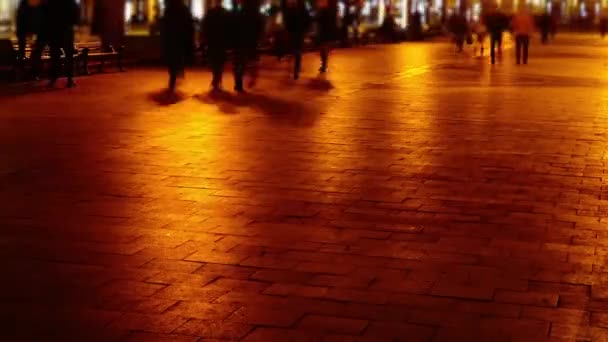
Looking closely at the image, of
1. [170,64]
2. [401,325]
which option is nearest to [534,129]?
[170,64]

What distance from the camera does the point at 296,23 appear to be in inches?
820

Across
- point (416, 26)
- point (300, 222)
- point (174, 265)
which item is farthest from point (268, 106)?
point (416, 26)

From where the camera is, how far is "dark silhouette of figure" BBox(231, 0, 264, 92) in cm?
1692

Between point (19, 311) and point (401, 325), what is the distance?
1775mm

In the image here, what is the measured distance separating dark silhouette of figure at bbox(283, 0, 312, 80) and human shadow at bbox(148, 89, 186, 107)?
4297 mm

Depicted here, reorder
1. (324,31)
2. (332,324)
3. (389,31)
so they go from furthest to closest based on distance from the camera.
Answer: (389,31), (324,31), (332,324)

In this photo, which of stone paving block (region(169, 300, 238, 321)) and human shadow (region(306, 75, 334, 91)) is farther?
human shadow (region(306, 75, 334, 91))

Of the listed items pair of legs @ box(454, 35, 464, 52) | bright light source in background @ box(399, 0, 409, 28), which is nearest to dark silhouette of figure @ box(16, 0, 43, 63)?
pair of legs @ box(454, 35, 464, 52)

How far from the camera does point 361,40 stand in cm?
3838

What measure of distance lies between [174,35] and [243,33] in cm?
109

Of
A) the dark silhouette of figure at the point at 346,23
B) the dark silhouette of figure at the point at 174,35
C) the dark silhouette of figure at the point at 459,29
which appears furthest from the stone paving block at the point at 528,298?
the dark silhouette of figure at the point at 346,23

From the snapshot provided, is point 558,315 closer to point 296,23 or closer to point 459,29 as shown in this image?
point 296,23

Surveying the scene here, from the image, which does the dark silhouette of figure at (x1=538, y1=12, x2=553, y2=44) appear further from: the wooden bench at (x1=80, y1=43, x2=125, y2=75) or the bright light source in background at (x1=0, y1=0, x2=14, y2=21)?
the wooden bench at (x1=80, y1=43, x2=125, y2=75)

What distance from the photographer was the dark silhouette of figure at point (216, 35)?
16875mm
